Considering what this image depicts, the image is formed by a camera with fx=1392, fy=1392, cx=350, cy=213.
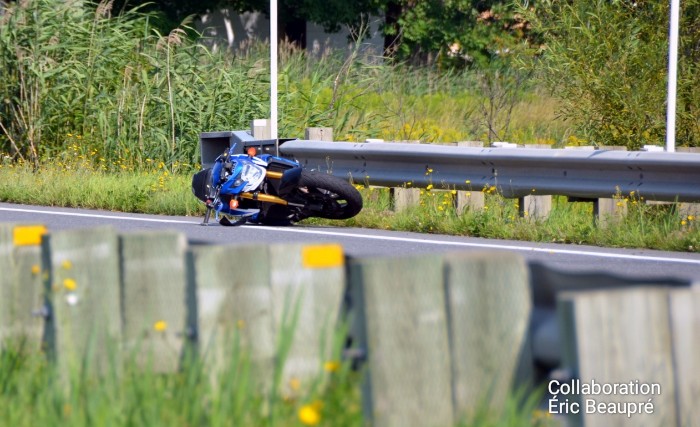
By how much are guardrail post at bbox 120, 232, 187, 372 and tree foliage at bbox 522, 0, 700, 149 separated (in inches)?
394

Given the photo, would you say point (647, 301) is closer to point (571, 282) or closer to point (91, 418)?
point (571, 282)

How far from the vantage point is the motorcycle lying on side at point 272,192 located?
37.3ft

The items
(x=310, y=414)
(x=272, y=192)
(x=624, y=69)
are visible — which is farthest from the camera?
(x=624, y=69)

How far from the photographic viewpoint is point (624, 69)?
45.8ft

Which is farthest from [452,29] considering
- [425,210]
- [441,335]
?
[441,335]

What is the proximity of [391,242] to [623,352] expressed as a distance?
687cm

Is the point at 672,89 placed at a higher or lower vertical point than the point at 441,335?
higher

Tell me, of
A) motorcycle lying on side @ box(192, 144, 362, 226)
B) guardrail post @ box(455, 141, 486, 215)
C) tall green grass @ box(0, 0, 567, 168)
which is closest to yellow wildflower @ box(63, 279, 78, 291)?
motorcycle lying on side @ box(192, 144, 362, 226)

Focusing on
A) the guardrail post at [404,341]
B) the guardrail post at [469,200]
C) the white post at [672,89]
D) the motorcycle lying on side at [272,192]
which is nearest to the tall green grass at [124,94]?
the guardrail post at [469,200]

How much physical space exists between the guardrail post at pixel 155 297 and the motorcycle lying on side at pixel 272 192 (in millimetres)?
6777

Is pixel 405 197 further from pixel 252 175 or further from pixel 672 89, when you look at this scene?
pixel 672 89

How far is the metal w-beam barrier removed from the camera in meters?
10.7

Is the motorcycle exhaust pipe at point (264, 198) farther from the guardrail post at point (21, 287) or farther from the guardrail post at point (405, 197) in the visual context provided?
the guardrail post at point (21, 287)

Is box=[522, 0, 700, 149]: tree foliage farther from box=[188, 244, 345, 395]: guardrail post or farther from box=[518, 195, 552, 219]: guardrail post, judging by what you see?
box=[188, 244, 345, 395]: guardrail post
